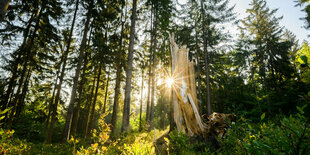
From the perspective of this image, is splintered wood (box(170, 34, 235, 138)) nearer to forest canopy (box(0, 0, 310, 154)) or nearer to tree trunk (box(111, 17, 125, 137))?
forest canopy (box(0, 0, 310, 154))

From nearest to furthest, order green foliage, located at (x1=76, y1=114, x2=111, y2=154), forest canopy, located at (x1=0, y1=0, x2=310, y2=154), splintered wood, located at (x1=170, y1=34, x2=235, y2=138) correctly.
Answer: green foliage, located at (x1=76, y1=114, x2=111, y2=154), splintered wood, located at (x1=170, y1=34, x2=235, y2=138), forest canopy, located at (x1=0, y1=0, x2=310, y2=154)

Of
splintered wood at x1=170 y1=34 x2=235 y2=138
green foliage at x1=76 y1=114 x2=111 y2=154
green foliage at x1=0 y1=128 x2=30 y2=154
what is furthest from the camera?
splintered wood at x1=170 y1=34 x2=235 y2=138

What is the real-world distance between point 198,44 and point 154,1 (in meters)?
10.1

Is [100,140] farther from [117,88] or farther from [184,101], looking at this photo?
[117,88]

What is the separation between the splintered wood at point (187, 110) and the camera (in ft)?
16.2

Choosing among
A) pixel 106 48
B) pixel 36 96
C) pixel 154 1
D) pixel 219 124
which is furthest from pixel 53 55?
pixel 219 124

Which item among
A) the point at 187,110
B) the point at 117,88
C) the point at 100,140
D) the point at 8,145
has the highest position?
the point at 117,88

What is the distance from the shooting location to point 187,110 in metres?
5.18

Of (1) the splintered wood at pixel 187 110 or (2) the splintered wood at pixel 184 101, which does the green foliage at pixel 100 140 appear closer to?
(1) the splintered wood at pixel 187 110

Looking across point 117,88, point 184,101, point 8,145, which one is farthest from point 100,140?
point 117,88

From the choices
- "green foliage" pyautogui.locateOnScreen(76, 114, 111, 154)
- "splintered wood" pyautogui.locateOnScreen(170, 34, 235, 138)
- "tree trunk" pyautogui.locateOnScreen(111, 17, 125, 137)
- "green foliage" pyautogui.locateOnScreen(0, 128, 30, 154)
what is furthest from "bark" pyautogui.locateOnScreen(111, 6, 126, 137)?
"green foliage" pyautogui.locateOnScreen(76, 114, 111, 154)

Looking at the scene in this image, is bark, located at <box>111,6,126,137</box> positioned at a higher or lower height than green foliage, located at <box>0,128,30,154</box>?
higher

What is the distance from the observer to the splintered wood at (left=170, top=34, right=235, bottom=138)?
4945mm

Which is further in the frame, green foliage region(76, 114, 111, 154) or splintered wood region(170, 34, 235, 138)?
splintered wood region(170, 34, 235, 138)
